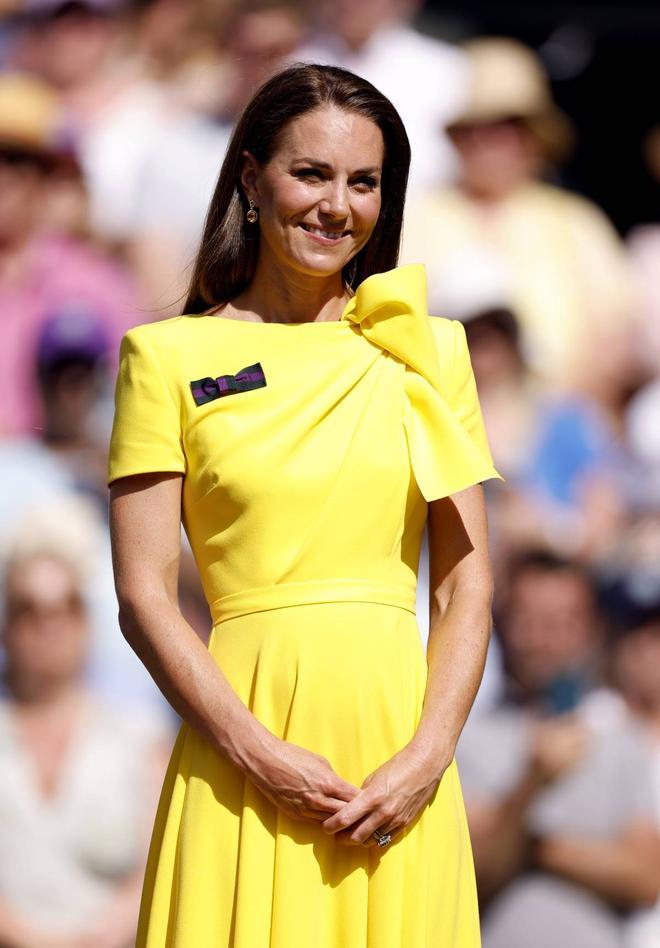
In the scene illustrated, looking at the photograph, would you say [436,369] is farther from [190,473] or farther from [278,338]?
[190,473]

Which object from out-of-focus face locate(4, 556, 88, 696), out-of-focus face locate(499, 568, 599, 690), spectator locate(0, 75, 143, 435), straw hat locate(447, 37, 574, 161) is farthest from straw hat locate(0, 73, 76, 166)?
out-of-focus face locate(499, 568, 599, 690)

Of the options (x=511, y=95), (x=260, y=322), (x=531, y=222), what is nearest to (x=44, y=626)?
(x=531, y=222)

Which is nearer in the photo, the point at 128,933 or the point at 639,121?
the point at 128,933

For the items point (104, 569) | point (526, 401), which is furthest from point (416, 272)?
point (526, 401)

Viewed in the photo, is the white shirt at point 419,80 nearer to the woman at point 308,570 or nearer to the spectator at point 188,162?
the spectator at point 188,162

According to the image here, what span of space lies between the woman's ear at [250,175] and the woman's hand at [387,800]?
0.88m

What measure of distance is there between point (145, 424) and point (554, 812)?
3.30 metres

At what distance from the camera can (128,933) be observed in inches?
201

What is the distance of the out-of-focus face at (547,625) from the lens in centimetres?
560

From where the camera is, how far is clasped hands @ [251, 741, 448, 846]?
92.6 inches

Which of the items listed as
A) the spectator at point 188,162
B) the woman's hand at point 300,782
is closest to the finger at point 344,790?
the woman's hand at point 300,782

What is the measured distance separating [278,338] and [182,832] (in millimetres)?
753

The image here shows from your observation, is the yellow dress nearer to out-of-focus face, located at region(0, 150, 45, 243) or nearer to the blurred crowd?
the blurred crowd

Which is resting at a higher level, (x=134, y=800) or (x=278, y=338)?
(x=278, y=338)
